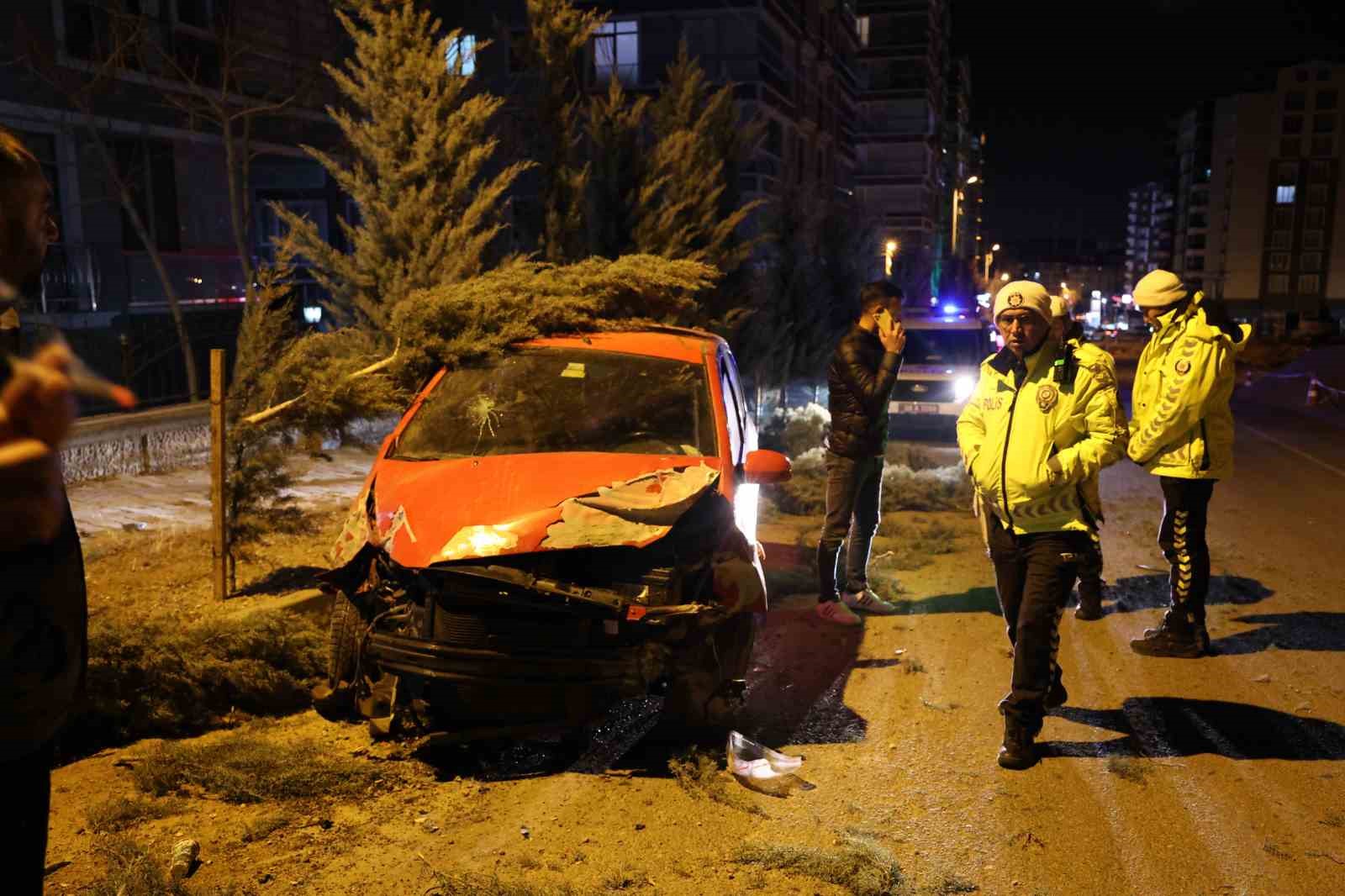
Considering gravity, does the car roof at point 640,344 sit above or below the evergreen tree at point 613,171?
below

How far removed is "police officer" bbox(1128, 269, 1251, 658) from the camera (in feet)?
19.6

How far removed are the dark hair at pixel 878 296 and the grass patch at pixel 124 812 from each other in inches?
188

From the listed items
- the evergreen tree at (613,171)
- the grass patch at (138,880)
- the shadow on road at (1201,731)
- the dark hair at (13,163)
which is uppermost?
the evergreen tree at (613,171)

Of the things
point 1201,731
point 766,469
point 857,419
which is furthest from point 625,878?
point 857,419

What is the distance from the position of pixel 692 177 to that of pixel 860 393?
6838mm

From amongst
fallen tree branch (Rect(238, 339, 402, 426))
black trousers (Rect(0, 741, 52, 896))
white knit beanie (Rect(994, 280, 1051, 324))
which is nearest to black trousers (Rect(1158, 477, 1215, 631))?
white knit beanie (Rect(994, 280, 1051, 324))

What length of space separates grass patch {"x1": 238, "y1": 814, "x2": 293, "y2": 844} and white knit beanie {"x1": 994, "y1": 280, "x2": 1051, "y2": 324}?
3.61 metres

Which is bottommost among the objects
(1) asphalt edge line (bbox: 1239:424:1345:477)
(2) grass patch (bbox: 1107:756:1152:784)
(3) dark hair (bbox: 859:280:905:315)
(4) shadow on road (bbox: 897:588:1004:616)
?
(1) asphalt edge line (bbox: 1239:424:1345:477)

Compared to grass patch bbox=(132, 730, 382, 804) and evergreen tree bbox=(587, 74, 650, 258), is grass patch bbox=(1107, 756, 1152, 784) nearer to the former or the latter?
grass patch bbox=(132, 730, 382, 804)

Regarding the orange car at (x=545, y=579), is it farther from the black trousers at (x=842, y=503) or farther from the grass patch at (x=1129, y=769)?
the grass patch at (x=1129, y=769)

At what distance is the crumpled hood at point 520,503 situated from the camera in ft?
14.2

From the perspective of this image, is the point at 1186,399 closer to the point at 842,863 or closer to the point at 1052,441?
the point at 1052,441

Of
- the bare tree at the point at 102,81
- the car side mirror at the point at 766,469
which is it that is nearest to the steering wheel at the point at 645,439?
the car side mirror at the point at 766,469

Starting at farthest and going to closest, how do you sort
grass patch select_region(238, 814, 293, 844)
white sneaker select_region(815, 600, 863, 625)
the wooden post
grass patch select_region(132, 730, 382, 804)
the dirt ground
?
white sneaker select_region(815, 600, 863, 625)
the wooden post
grass patch select_region(132, 730, 382, 804)
grass patch select_region(238, 814, 293, 844)
the dirt ground
